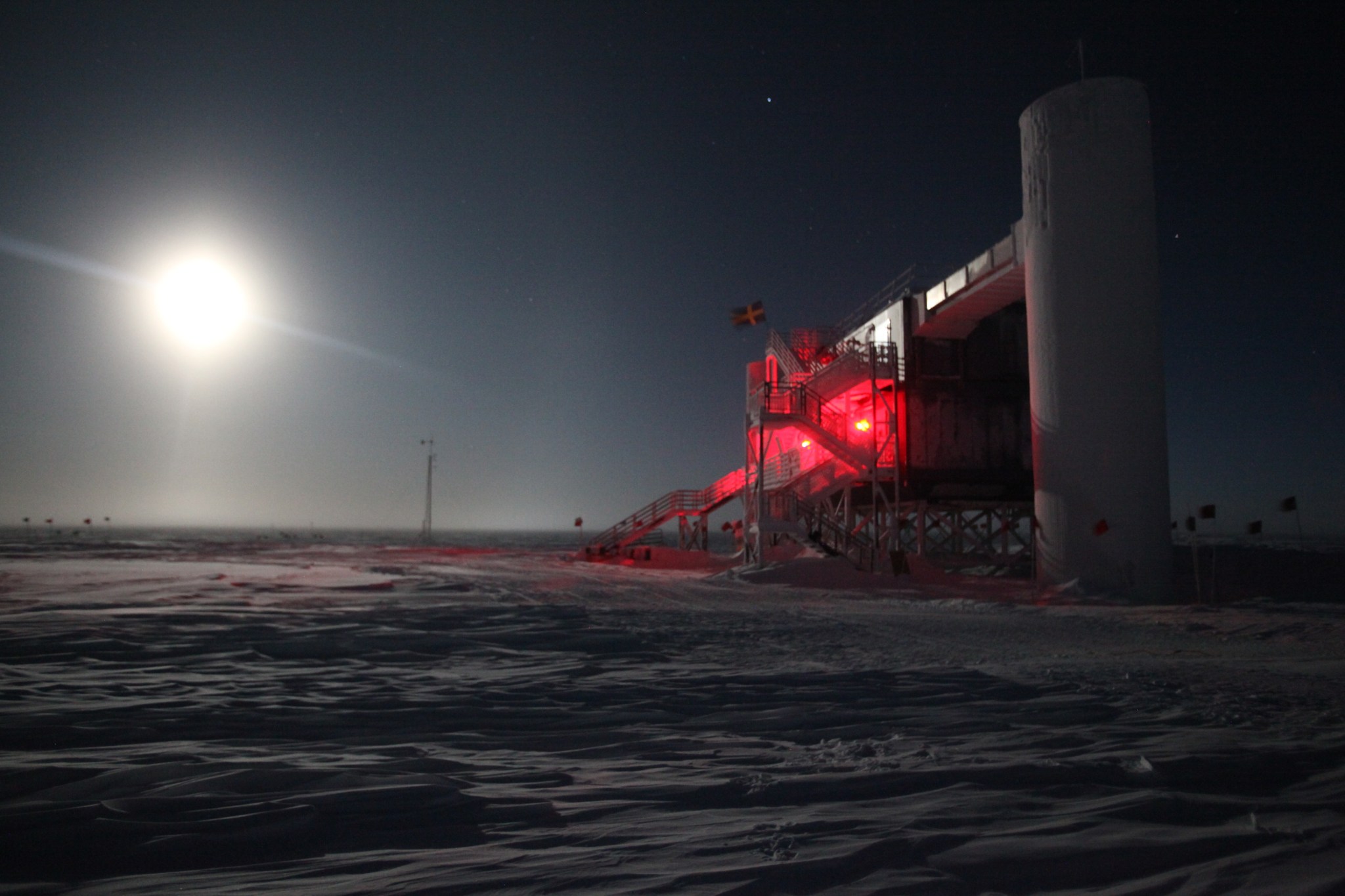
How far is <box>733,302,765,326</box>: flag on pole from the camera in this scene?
3359cm

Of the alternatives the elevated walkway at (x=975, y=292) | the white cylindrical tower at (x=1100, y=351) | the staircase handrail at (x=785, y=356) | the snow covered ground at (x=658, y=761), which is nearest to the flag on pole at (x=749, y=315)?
the staircase handrail at (x=785, y=356)

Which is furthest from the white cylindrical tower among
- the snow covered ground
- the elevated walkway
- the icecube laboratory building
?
the snow covered ground

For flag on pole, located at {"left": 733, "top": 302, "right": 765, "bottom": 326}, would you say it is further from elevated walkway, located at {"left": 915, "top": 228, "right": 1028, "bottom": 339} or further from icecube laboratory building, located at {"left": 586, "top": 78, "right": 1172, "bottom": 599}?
elevated walkway, located at {"left": 915, "top": 228, "right": 1028, "bottom": 339}

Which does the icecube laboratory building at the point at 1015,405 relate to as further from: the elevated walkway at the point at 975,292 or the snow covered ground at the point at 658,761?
the snow covered ground at the point at 658,761

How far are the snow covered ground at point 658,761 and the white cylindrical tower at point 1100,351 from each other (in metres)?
10.2

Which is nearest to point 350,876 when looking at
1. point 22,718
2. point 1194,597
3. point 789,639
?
point 22,718

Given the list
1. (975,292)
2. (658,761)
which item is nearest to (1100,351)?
(975,292)

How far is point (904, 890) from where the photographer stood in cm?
304

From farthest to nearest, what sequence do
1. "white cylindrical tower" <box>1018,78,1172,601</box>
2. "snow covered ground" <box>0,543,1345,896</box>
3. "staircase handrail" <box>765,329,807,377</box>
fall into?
"staircase handrail" <box>765,329,807,377</box> < "white cylindrical tower" <box>1018,78,1172,601</box> < "snow covered ground" <box>0,543,1345,896</box>

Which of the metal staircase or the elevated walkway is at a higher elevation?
the elevated walkway

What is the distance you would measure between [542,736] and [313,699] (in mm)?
2270

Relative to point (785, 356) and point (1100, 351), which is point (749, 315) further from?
point (1100, 351)

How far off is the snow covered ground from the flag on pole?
2400cm

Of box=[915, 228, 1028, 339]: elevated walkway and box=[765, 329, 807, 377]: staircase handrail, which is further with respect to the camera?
box=[765, 329, 807, 377]: staircase handrail
